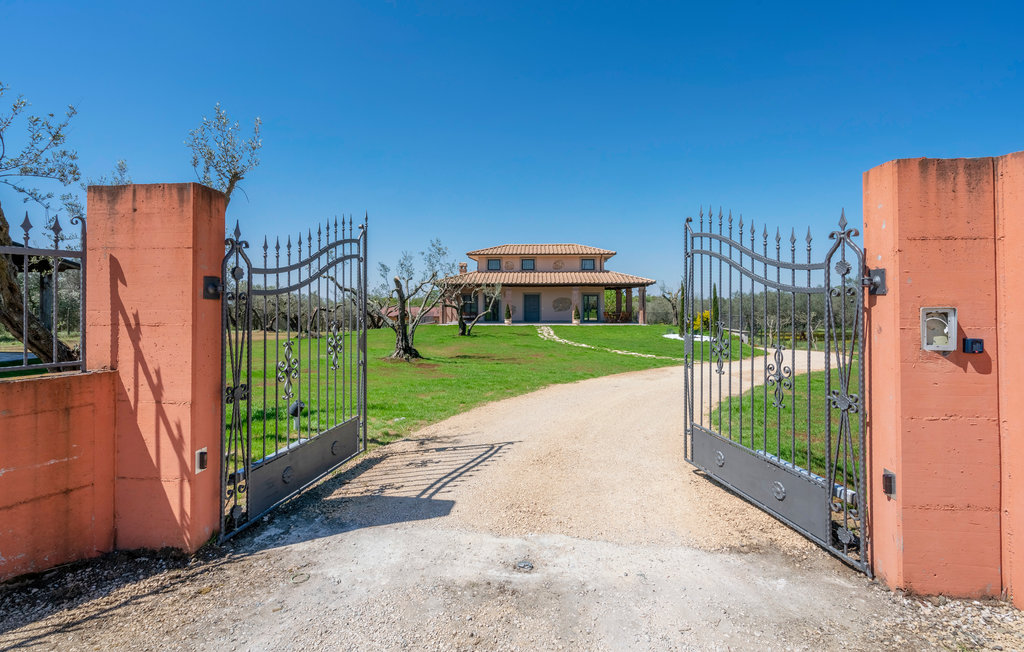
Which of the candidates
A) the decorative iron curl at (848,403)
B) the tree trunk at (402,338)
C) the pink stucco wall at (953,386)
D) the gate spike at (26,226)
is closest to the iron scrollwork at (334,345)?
the gate spike at (26,226)

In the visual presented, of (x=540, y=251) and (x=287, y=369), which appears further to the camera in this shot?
(x=540, y=251)

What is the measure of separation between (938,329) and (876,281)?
1.51 feet

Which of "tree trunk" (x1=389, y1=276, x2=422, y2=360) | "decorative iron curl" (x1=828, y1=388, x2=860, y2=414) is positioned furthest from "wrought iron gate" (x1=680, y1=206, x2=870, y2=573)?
"tree trunk" (x1=389, y1=276, x2=422, y2=360)

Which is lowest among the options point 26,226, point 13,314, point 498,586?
point 498,586

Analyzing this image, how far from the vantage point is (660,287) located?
4344cm

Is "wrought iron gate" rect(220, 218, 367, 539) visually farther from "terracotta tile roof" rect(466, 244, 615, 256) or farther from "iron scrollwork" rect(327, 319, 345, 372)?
"terracotta tile roof" rect(466, 244, 615, 256)

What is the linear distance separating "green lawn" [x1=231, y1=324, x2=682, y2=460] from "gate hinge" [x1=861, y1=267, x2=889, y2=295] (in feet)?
13.9

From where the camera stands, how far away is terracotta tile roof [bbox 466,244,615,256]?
138 feet

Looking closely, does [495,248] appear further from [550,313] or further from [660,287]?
[660,287]

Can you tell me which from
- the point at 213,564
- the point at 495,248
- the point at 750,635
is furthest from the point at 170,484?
the point at 495,248

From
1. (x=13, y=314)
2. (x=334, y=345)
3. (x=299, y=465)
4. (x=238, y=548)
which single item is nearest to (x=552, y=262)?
(x=334, y=345)

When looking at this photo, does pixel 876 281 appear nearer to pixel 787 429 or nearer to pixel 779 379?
pixel 779 379

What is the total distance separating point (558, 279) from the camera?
38.8 metres

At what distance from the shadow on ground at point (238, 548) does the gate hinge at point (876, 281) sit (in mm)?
3769
